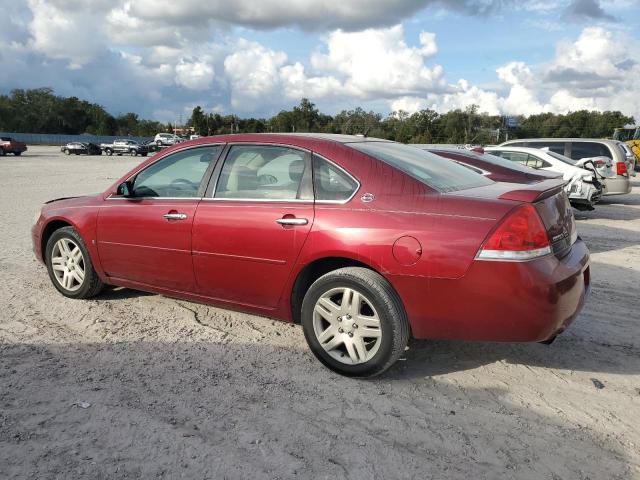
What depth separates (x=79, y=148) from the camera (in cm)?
4884

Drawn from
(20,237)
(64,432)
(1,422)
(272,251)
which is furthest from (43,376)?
(20,237)

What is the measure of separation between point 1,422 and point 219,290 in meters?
1.60

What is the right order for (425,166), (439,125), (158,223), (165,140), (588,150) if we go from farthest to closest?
(439,125) → (165,140) → (588,150) → (158,223) → (425,166)

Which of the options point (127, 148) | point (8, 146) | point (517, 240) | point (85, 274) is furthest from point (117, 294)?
point (127, 148)

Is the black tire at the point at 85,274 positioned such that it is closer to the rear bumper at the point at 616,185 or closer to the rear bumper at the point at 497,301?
the rear bumper at the point at 497,301

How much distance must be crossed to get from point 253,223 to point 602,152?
12808 mm

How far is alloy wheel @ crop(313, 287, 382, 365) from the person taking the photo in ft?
11.1

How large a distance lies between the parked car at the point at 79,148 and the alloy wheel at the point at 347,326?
50.8 metres

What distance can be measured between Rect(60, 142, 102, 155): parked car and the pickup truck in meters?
1.55

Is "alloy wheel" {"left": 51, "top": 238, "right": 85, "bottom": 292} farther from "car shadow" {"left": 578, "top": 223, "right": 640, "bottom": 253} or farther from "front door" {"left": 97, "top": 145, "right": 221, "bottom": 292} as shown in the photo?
"car shadow" {"left": 578, "top": 223, "right": 640, "bottom": 253}

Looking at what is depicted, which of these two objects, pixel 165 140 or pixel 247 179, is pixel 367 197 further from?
pixel 165 140

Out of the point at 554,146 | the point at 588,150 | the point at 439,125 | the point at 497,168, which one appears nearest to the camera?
the point at 497,168

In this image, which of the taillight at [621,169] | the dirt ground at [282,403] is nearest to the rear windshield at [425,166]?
the dirt ground at [282,403]

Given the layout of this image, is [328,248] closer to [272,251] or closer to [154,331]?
[272,251]
